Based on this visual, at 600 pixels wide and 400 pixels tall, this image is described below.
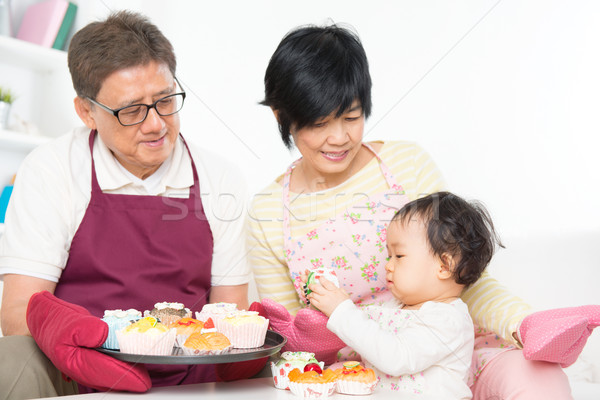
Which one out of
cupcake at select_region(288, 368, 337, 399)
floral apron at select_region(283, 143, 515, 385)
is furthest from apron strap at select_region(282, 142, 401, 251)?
cupcake at select_region(288, 368, 337, 399)

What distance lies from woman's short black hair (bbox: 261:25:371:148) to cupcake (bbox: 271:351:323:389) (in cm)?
57

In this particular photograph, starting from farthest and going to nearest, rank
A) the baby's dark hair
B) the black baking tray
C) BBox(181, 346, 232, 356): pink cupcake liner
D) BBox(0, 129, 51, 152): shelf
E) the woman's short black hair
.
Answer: BBox(0, 129, 51, 152): shelf → the woman's short black hair → the baby's dark hair → BBox(181, 346, 232, 356): pink cupcake liner → the black baking tray

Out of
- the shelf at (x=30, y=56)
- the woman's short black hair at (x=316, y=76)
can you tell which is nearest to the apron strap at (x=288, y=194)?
the woman's short black hair at (x=316, y=76)

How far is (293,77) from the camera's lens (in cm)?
151

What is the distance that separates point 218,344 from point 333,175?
63 cm

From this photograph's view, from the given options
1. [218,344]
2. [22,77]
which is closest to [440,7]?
[218,344]

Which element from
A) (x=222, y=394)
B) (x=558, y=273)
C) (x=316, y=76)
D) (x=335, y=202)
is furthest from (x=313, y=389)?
(x=558, y=273)

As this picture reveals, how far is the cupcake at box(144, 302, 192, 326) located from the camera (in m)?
1.42

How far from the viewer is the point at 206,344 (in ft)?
3.96

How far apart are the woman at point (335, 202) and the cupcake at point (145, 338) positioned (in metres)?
0.31

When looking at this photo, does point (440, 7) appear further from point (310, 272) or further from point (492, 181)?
point (310, 272)

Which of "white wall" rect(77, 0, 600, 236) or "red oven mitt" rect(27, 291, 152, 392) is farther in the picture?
"white wall" rect(77, 0, 600, 236)

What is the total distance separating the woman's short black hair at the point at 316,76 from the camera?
1.48m

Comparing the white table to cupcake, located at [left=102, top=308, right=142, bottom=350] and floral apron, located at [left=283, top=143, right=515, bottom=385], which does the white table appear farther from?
floral apron, located at [left=283, top=143, right=515, bottom=385]
